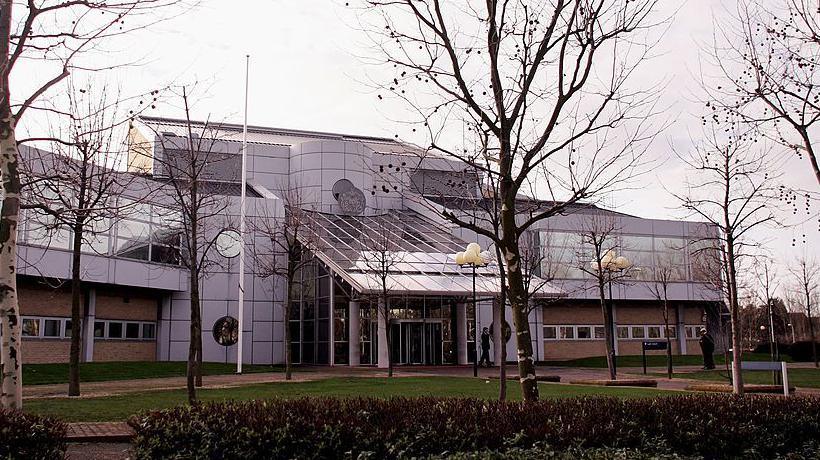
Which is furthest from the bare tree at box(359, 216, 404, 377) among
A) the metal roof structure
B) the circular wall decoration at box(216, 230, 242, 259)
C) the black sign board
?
the black sign board

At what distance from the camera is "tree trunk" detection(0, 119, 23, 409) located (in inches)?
358

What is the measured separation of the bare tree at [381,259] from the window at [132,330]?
36.2 ft

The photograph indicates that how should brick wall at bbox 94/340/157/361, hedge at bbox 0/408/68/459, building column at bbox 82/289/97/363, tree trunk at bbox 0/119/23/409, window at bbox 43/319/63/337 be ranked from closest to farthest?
hedge at bbox 0/408/68/459, tree trunk at bbox 0/119/23/409, window at bbox 43/319/63/337, building column at bbox 82/289/97/363, brick wall at bbox 94/340/157/361

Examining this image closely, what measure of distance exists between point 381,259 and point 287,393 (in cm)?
1393

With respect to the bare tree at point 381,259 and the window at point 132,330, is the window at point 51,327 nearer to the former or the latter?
the window at point 132,330

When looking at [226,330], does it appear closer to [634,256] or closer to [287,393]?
[287,393]

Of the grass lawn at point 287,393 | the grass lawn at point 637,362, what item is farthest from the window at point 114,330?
the grass lawn at point 637,362

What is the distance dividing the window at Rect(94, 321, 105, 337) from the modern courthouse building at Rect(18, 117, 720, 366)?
2.7 inches

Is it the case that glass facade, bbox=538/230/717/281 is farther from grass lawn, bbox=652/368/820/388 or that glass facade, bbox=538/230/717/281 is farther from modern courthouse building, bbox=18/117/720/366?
grass lawn, bbox=652/368/820/388

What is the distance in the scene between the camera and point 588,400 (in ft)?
31.9

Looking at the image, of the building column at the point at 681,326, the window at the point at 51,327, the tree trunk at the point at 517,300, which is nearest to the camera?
the tree trunk at the point at 517,300

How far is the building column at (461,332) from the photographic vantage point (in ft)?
120

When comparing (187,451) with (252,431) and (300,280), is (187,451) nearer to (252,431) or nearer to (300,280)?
(252,431)

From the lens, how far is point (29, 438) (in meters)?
7.28
